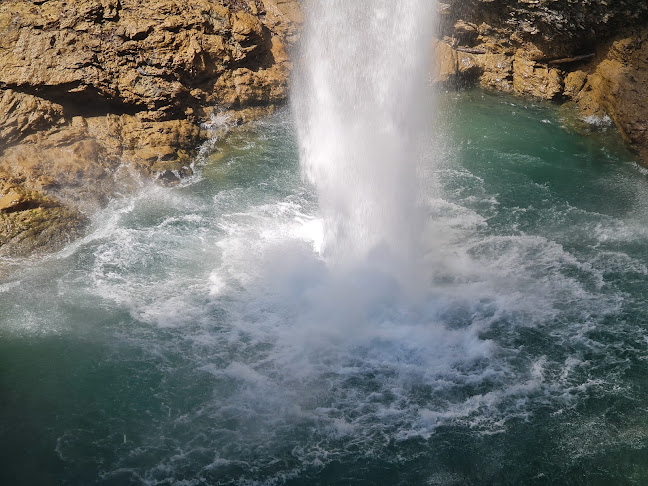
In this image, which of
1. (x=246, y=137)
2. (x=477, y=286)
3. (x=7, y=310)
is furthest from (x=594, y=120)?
(x=7, y=310)

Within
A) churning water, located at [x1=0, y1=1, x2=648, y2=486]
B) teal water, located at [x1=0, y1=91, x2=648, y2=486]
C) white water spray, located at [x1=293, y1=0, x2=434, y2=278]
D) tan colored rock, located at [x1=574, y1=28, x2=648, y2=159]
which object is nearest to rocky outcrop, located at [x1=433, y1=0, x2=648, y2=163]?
tan colored rock, located at [x1=574, y1=28, x2=648, y2=159]

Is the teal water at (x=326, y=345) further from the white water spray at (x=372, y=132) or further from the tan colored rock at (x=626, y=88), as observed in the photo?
the tan colored rock at (x=626, y=88)

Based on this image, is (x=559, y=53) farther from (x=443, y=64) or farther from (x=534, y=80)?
(x=443, y=64)

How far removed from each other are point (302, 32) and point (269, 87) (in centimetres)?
222

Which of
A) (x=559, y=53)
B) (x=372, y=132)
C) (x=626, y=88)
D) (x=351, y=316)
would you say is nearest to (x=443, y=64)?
(x=559, y=53)

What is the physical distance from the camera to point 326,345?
413 inches

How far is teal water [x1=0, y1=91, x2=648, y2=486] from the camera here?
28.4 feet

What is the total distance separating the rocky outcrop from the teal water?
2584mm

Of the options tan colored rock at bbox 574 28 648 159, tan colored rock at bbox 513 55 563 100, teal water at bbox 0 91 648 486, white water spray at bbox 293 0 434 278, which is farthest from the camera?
tan colored rock at bbox 513 55 563 100

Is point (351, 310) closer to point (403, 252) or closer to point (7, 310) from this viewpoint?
point (403, 252)

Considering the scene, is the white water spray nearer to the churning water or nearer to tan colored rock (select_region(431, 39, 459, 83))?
the churning water

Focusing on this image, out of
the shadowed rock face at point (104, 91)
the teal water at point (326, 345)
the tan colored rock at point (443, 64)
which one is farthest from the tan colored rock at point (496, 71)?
the shadowed rock face at point (104, 91)

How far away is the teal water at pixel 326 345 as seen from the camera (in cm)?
865

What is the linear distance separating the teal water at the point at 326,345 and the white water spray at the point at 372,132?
63cm
